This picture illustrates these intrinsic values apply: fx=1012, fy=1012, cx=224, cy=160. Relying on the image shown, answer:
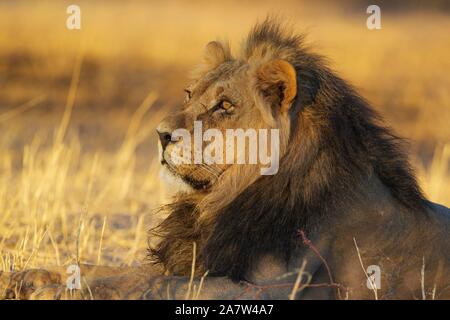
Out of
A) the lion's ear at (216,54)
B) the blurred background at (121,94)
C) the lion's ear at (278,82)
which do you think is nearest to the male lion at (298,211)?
the lion's ear at (278,82)

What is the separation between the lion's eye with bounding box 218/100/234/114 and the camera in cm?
579

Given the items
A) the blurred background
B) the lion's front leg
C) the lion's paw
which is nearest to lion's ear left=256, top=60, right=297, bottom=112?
the blurred background

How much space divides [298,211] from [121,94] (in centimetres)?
1550

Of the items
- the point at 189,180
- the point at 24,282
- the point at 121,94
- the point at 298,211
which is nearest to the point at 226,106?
the point at 189,180

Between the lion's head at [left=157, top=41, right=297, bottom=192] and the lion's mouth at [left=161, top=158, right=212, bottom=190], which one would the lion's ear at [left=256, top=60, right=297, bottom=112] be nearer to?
the lion's head at [left=157, top=41, right=297, bottom=192]

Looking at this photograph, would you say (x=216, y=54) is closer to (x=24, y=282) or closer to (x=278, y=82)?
(x=278, y=82)

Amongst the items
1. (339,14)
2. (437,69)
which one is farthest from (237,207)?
(339,14)

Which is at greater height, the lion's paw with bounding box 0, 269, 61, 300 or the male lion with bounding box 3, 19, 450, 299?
the male lion with bounding box 3, 19, 450, 299

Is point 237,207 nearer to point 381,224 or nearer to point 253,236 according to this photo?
point 253,236

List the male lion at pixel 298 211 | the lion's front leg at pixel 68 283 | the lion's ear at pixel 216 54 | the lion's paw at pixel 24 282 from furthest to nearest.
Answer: the lion's ear at pixel 216 54, the lion's paw at pixel 24 282, the male lion at pixel 298 211, the lion's front leg at pixel 68 283

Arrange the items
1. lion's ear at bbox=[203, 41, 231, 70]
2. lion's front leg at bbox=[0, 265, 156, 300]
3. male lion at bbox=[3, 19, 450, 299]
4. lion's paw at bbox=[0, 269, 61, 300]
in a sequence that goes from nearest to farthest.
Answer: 1. lion's front leg at bbox=[0, 265, 156, 300]
2. male lion at bbox=[3, 19, 450, 299]
3. lion's paw at bbox=[0, 269, 61, 300]
4. lion's ear at bbox=[203, 41, 231, 70]

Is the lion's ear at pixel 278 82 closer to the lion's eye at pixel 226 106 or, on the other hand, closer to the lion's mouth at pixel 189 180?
the lion's eye at pixel 226 106

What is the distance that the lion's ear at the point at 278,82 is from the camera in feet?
18.4
